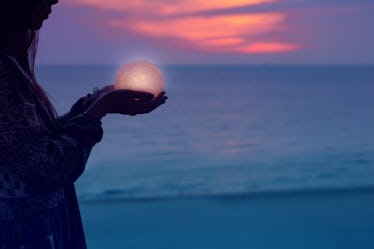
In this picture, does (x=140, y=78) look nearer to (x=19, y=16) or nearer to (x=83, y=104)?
(x=83, y=104)

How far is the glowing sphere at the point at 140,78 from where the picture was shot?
1.51 meters

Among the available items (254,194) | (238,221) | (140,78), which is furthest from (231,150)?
(140,78)

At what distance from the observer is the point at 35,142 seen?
1.03 m

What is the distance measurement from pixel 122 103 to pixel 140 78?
0.27 meters

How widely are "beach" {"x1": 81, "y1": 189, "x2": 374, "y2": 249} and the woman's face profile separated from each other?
3.02 m

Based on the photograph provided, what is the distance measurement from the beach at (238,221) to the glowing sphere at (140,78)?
260cm

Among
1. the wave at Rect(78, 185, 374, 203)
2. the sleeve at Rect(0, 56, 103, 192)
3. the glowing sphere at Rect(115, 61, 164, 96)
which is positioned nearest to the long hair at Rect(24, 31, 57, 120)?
the sleeve at Rect(0, 56, 103, 192)

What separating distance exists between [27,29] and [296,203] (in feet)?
13.5

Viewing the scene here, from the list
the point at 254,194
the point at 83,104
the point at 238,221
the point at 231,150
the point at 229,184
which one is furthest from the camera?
the point at 231,150

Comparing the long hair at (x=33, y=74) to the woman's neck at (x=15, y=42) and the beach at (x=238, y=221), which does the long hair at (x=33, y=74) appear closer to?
the woman's neck at (x=15, y=42)

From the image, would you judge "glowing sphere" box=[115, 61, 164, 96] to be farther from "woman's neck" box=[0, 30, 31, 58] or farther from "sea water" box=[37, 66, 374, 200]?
"woman's neck" box=[0, 30, 31, 58]

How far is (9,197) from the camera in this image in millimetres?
1152

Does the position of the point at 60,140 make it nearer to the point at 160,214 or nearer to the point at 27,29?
→ the point at 27,29

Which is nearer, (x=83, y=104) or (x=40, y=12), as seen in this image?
(x=40, y=12)
